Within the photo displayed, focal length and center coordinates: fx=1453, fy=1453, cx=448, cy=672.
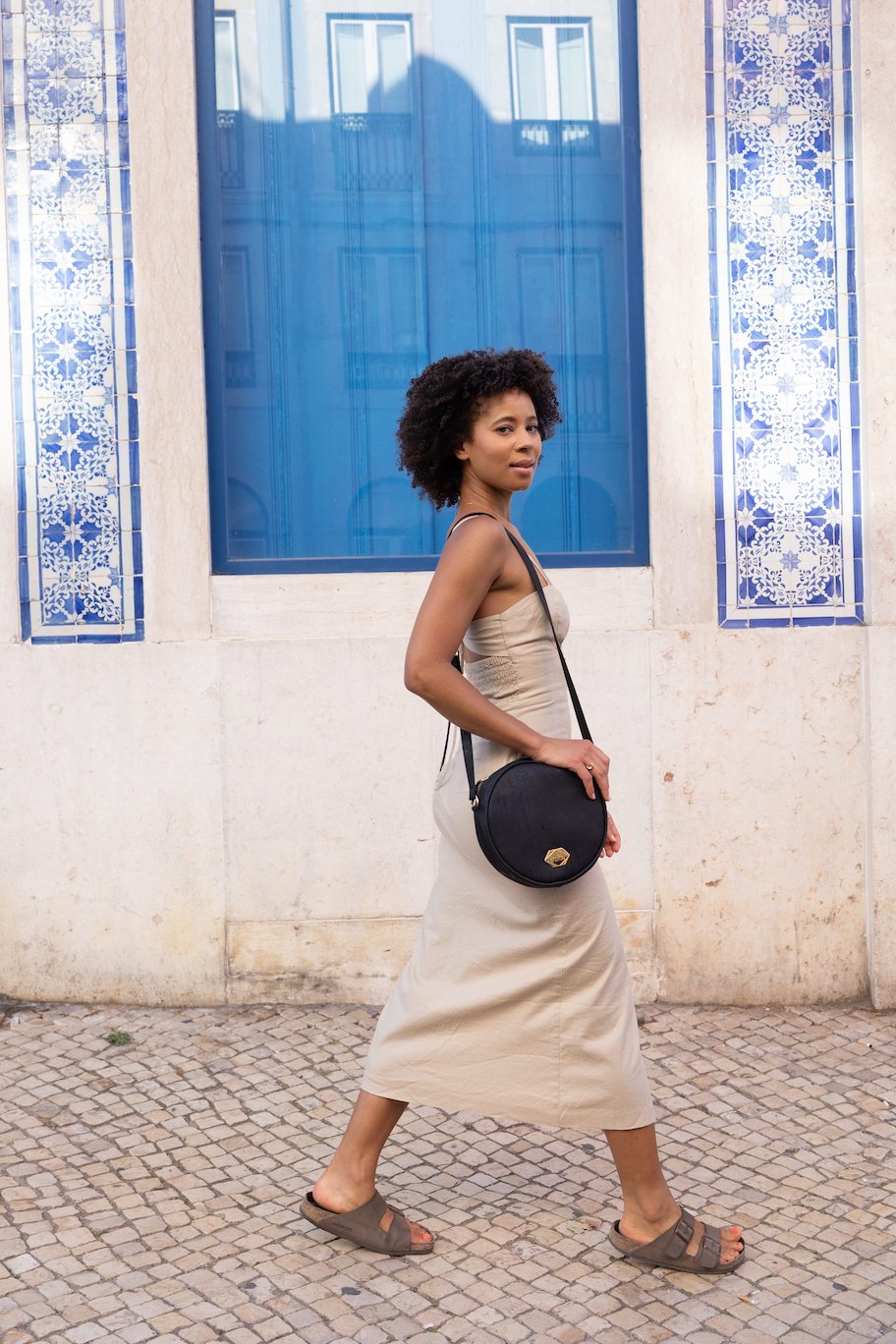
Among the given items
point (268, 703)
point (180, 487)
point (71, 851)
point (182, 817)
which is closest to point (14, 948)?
point (71, 851)

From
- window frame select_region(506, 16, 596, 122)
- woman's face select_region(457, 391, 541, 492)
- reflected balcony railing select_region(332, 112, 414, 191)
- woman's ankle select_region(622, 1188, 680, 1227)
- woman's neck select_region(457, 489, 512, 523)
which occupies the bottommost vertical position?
woman's ankle select_region(622, 1188, 680, 1227)

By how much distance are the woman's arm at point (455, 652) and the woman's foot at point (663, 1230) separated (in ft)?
3.09

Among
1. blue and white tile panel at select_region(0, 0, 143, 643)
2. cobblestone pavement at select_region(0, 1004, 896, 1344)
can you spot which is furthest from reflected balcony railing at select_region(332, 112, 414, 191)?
cobblestone pavement at select_region(0, 1004, 896, 1344)

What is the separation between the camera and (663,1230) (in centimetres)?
308

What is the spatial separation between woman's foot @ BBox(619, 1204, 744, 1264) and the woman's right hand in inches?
36.2

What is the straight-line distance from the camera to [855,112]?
4715 millimetres

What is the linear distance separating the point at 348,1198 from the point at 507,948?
0.69m

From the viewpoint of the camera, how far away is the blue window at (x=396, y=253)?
486 cm

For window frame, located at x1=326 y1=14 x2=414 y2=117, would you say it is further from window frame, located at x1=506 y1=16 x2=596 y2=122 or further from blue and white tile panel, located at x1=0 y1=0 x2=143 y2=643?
blue and white tile panel, located at x1=0 y1=0 x2=143 y2=643

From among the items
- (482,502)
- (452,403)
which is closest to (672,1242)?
(482,502)

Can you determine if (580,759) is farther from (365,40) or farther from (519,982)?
(365,40)

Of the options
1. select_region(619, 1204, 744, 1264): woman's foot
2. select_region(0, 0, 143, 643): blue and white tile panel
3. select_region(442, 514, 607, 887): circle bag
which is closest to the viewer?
select_region(442, 514, 607, 887): circle bag

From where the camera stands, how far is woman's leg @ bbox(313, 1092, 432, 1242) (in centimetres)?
315

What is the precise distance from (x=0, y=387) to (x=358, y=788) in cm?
175
